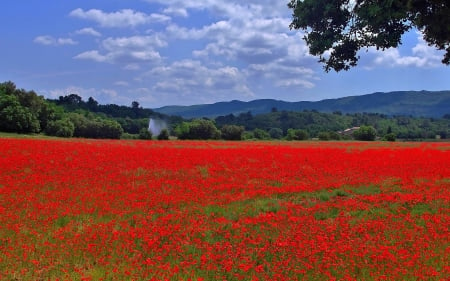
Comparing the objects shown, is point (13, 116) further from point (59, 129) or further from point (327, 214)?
point (327, 214)

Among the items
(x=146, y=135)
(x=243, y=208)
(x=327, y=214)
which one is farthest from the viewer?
(x=146, y=135)

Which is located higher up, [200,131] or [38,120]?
[38,120]

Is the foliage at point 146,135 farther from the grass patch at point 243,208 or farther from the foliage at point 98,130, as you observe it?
the grass patch at point 243,208

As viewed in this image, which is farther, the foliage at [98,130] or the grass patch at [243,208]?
the foliage at [98,130]

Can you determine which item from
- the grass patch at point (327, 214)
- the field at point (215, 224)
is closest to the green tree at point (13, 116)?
the field at point (215, 224)

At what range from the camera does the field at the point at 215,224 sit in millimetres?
6965

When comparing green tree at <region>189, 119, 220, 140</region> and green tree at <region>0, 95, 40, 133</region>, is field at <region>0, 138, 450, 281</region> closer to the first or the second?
green tree at <region>0, 95, 40, 133</region>

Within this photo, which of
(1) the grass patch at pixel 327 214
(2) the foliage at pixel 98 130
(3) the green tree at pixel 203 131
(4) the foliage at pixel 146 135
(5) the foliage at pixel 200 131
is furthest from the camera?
(4) the foliage at pixel 146 135

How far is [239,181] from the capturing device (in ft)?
58.2

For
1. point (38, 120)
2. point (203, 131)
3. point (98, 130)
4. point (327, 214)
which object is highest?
point (38, 120)

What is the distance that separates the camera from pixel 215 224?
10320mm

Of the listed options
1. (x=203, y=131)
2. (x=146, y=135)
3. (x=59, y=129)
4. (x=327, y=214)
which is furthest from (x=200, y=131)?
(x=327, y=214)

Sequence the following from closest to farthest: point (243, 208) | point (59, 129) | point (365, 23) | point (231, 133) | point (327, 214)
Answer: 1. point (365, 23)
2. point (327, 214)
3. point (243, 208)
4. point (59, 129)
5. point (231, 133)

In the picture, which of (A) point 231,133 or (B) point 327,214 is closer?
(B) point 327,214
